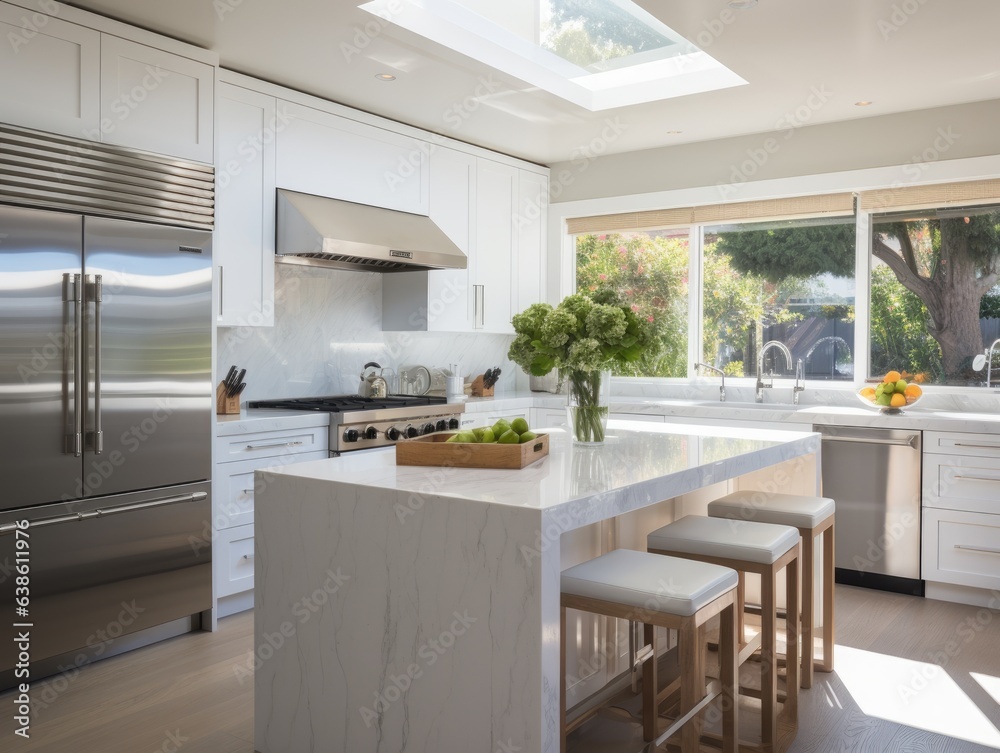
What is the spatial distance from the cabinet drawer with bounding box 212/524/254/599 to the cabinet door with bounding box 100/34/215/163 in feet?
5.32

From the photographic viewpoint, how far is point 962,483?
4012mm

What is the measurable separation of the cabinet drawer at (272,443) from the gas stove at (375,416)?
2.8 inches

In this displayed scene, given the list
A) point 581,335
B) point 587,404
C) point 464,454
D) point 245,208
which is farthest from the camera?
point 245,208

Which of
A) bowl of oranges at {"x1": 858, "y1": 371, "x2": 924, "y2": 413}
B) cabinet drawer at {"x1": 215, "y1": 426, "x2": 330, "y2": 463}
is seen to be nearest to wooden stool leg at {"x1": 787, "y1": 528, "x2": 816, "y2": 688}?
bowl of oranges at {"x1": 858, "y1": 371, "x2": 924, "y2": 413}

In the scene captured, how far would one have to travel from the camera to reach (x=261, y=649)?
7.52 ft

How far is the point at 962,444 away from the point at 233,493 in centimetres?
343

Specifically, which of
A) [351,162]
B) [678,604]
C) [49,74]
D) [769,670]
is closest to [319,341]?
[351,162]

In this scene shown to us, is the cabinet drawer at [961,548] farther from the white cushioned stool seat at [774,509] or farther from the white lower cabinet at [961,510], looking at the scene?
the white cushioned stool seat at [774,509]

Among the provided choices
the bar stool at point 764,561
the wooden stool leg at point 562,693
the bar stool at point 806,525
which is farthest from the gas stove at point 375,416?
the wooden stool leg at point 562,693

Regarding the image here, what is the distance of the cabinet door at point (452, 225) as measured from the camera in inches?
196

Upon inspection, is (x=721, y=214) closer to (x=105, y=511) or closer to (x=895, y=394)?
(x=895, y=394)

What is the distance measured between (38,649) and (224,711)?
73 cm

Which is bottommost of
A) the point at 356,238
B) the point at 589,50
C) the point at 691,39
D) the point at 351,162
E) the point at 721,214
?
the point at 356,238

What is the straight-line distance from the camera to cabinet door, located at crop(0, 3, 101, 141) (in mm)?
2848
